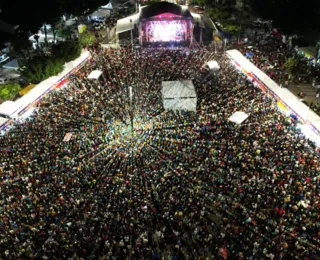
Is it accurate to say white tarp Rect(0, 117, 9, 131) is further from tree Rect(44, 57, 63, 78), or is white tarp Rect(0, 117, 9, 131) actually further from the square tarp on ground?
the square tarp on ground

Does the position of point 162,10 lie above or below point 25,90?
above

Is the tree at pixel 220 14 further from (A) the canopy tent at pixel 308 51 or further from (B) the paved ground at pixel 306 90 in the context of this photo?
(B) the paved ground at pixel 306 90

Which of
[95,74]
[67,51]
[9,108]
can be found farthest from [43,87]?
[67,51]

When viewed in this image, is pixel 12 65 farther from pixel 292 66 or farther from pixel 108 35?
pixel 292 66

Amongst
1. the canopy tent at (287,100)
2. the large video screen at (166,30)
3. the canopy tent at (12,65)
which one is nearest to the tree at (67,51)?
the canopy tent at (12,65)

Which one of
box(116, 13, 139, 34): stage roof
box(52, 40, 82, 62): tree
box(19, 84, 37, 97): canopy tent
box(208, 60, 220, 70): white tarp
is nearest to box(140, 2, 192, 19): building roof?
box(116, 13, 139, 34): stage roof

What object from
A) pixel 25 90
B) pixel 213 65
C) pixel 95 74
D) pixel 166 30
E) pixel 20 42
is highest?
pixel 20 42

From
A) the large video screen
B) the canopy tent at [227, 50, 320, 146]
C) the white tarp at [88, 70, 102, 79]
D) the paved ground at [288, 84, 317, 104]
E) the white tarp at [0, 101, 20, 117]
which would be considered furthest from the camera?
the large video screen

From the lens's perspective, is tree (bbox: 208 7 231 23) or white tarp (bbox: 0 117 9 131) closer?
white tarp (bbox: 0 117 9 131)
